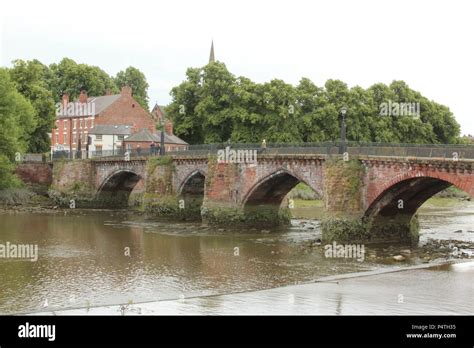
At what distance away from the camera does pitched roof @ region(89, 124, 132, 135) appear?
→ 89.1m

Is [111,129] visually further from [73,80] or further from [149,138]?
[73,80]

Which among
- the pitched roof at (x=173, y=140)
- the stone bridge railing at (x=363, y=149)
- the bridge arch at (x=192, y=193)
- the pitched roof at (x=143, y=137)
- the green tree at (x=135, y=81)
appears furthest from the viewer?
the green tree at (x=135, y=81)

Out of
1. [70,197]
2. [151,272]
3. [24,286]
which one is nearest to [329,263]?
[151,272]

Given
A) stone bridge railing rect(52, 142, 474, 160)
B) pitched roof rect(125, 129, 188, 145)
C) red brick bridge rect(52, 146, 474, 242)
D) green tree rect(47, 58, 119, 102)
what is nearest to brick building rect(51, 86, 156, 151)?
pitched roof rect(125, 129, 188, 145)

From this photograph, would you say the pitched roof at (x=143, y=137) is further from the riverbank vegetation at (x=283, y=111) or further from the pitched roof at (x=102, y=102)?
the pitched roof at (x=102, y=102)

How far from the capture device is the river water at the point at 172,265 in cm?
2411

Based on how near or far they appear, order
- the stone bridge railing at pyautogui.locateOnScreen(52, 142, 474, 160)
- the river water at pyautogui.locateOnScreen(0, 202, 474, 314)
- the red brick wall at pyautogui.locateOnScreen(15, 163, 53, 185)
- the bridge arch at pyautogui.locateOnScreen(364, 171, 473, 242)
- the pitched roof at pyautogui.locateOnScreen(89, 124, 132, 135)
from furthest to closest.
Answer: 1. the pitched roof at pyautogui.locateOnScreen(89, 124, 132, 135)
2. the red brick wall at pyautogui.locateOnScreen(15, 163, 53, 185)
3. the bridge arch at pyautogui.locateOnScreen(364, 171, 473, 242)
4. the stone bridge railing at pyautogui.locateOnScreen(52, 142, 474, 160)
5. the river water at pyautogui.locateOnScreen(0, 202, 474, 314)

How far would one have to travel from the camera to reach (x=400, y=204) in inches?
1491

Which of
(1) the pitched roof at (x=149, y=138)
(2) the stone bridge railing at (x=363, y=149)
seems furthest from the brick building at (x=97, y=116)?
(2) the stone bridge railing at (x=363, y=149)

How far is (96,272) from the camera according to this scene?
29906 millimetres

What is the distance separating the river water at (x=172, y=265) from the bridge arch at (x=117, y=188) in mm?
15166

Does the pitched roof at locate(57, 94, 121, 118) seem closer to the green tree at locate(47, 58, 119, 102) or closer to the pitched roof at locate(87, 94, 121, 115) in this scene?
the pitched roof at locate(87, 94, 121, 115)

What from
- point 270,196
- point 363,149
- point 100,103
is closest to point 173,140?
point 100,103

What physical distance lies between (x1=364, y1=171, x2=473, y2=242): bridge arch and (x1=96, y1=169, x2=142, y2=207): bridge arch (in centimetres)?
3356
